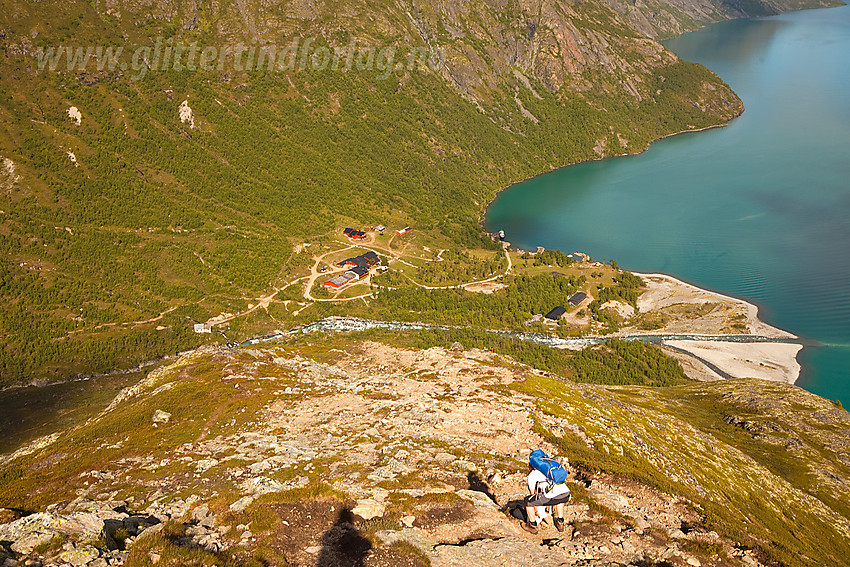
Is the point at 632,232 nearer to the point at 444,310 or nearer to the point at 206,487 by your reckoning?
the point at 444,310

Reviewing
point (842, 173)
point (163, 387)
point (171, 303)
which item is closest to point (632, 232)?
point (842, 173)

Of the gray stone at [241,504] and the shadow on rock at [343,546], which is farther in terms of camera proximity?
the gray stone at [241,504]

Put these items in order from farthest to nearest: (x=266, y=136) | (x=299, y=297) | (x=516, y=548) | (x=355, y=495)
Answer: (x=266, y=136) < (x=299, y=297) < (x=355, y=495) < (x=516, y=548)

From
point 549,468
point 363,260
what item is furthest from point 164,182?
point 549,468

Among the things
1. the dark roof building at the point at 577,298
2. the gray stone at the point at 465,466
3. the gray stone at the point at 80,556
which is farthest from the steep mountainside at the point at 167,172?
the gray stone at the point at 80,556

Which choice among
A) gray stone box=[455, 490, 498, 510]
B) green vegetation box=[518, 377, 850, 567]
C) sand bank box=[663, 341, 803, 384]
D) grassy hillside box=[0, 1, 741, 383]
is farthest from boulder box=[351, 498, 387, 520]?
sand bank box=[663, 341, 803, 384]

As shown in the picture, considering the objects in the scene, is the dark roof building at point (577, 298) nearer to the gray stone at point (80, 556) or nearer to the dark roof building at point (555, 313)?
the dark roof building at point (555, 313)
